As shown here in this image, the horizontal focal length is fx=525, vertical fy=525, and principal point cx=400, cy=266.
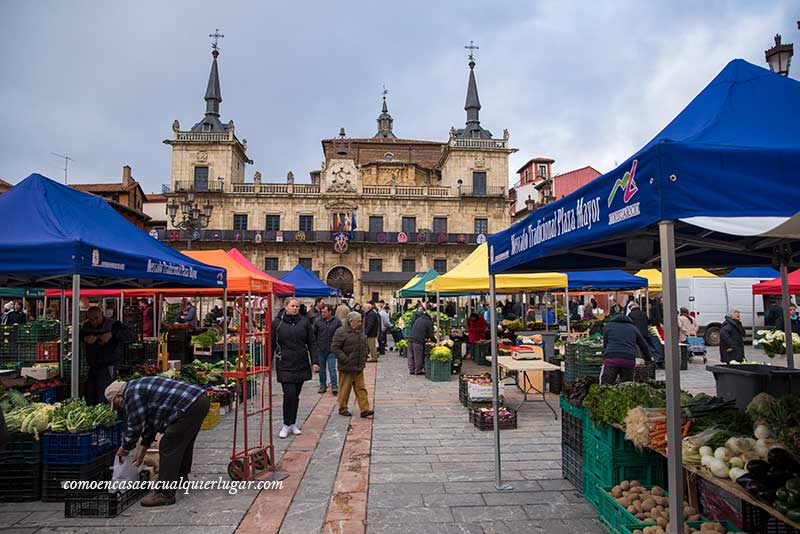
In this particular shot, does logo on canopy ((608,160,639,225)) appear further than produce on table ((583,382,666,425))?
No

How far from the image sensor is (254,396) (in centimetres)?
1041

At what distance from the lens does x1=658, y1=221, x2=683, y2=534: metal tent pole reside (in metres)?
2.66

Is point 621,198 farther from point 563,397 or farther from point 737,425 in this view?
point 563,397

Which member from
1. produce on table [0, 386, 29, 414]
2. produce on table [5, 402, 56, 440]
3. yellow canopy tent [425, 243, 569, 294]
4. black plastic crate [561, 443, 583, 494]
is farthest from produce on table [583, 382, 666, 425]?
yellow canopy tent [425, 243, 569, 294]

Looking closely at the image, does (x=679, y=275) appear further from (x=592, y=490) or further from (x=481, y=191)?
(x=481, y=191)

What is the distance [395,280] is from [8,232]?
3884cm

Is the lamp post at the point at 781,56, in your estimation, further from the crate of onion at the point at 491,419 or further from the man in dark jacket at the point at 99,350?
the man in dark jacket at the point at 99,350

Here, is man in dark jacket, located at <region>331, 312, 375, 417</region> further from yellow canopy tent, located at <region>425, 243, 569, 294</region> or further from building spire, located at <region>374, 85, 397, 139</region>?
building spire, located at <region>374, 85, 397, 139</region>

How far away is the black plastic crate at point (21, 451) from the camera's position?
189 inches

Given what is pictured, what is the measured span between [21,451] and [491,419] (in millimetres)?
5433

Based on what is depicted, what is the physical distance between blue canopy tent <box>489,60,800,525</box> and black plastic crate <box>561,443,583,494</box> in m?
2.20

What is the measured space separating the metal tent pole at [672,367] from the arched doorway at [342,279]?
42318 mm

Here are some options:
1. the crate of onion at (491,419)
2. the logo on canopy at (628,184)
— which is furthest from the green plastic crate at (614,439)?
the crate of onion at (491,419)

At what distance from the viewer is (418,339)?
13.0 metres
